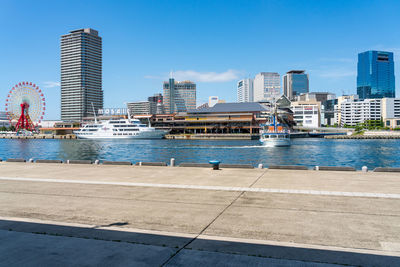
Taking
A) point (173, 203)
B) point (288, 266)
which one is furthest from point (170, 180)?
point (288, 266)

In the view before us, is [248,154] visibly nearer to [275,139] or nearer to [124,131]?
[275,139]

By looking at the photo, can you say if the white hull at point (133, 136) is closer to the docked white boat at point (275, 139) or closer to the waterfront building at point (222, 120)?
the waterfront building at point (222, 120)

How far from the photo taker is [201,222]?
1083cm

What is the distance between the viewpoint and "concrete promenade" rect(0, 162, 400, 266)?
7742mm

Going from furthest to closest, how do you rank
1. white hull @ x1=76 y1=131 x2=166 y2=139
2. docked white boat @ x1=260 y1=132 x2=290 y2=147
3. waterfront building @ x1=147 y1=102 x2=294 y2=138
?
waterfront building @ x1=147 y1=102 x2=294 y2=138 < white hull @ x1=76 y1=131 x2=166 y2=139 < docked white boat @ x1=260 y1=132 x2=290 y2=147

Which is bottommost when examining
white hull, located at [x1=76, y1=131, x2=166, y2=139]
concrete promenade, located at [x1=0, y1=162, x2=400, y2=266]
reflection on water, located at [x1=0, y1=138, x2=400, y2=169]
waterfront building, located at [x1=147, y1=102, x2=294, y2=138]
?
reflection on water, located at [x1=0, y1=138, x2=400, y2=169]

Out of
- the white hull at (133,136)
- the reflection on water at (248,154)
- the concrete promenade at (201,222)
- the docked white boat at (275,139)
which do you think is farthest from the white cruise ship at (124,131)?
the concrete promenade at (201,222)

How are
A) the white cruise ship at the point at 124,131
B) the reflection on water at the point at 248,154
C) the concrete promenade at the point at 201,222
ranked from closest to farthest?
1. the concrete promenade at the point at 201,222
2. the reflection on water at the point at 248,154
3. the white cruise ship at the point at 124,131

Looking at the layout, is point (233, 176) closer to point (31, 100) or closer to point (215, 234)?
point (215, 234)

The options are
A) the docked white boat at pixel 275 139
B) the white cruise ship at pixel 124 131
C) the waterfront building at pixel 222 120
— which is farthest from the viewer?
the waterfront building at pixel 222 120

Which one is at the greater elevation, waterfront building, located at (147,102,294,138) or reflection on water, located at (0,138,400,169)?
waterfront building, located at (147,102,294,138)

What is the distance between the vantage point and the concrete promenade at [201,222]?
305 inches

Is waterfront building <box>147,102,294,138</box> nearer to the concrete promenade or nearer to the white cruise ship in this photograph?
the white cruise ship

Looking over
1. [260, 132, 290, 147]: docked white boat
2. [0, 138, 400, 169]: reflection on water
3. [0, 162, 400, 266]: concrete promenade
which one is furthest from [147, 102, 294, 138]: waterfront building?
[0, 162, 400, 266]: concrete promenade
